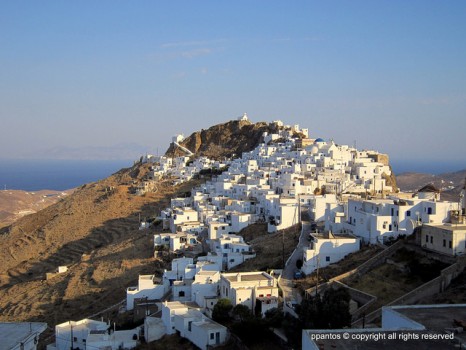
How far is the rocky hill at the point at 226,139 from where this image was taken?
241 feet

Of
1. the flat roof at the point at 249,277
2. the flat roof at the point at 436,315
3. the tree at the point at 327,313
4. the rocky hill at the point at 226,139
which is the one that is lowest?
the flat roof at the point at 249,277

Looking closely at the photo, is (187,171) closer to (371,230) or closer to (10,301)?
(10,301)

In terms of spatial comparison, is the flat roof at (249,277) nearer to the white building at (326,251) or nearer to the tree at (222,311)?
the tree at (222,311)

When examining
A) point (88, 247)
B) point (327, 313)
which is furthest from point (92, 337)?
point (88, 247)

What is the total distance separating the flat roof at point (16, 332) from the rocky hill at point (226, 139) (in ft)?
193

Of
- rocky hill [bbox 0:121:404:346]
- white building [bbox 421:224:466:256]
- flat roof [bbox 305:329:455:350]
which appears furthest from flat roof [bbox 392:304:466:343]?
rocky hill [bbox 0:121:404:346]

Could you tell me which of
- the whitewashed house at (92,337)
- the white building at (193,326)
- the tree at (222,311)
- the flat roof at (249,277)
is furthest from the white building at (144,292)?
the tree at (222,311)

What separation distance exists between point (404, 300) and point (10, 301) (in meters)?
24.6

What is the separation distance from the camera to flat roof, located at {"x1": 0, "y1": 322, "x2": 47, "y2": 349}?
39.5 feet

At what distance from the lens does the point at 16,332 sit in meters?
12.8

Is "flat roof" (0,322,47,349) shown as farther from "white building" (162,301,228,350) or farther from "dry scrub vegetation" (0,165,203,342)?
"dry scrub vegetation" (0,165,203,342)

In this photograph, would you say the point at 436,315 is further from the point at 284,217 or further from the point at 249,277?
the point at 284,217

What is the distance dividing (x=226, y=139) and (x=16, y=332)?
67.2 metres

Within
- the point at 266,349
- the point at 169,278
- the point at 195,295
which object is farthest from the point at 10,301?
the point at 266,349
